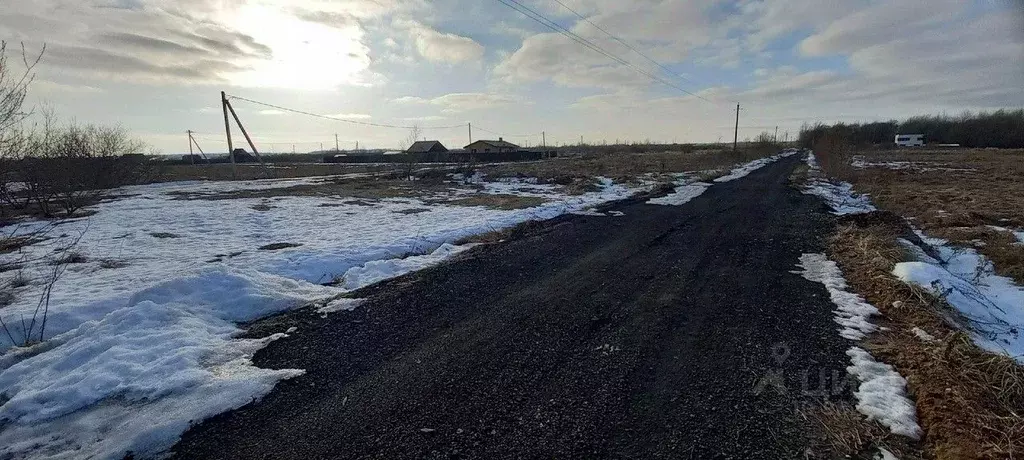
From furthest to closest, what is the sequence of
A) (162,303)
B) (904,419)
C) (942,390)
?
(162,303) < (942,390) < (904,419)

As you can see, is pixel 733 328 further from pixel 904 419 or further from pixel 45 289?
pixel 45 289

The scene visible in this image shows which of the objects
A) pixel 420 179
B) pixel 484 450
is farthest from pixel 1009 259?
pixel 420 179

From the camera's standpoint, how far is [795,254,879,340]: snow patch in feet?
14.6

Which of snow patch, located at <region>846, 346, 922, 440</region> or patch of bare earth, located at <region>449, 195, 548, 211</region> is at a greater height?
patch of bare earth, located at <region>449, 195, 548, 211</region>

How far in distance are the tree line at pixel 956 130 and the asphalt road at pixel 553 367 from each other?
5702 cm

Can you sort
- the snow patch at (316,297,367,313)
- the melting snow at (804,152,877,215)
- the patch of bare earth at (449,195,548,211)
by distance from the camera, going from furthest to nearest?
1. the patch of bare earth at (449,195,548,211)
2. the melting snow at (804,152,877,215)
3. the snow patch at (316,297,367,313)

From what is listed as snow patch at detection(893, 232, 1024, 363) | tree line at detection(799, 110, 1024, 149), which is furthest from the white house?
snow patch at detection(893, 232, 1024, 363)

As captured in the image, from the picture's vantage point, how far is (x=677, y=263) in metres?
7.07

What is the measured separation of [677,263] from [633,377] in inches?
158

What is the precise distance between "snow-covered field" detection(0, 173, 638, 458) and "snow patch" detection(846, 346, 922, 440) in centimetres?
430

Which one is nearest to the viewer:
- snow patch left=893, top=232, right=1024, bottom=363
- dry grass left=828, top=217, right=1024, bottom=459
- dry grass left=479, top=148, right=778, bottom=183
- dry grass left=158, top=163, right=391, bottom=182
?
dry grass left=828, top=217, right=1024, bottom=459

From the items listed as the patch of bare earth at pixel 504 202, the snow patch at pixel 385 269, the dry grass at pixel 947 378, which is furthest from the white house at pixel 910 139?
the snow patch at pixel 385 269

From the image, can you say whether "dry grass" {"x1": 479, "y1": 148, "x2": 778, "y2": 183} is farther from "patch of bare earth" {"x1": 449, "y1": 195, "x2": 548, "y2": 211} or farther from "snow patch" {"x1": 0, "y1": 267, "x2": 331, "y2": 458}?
"snow patch" {"x1": 0, "y1": 267, "x2": 331, "y2": 458}

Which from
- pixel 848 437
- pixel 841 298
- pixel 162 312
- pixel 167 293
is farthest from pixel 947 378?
pixel 167 293
